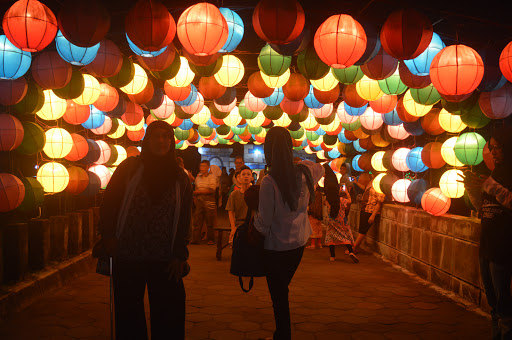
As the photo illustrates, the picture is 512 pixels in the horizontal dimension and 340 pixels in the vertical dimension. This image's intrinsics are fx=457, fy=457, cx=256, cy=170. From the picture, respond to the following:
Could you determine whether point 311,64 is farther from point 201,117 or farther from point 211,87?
point 201,117

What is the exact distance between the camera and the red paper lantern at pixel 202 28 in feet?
16.0

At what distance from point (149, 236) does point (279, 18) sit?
264 centimetres

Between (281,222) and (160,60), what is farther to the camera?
(160,60)

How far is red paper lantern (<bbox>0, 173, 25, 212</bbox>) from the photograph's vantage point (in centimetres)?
569

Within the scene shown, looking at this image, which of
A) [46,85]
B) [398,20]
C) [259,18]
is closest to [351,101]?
[398,20]

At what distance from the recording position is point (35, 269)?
6.26m

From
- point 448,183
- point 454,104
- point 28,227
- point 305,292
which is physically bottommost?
point 305,292

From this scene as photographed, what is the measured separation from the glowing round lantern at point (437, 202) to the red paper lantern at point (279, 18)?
11.9ft

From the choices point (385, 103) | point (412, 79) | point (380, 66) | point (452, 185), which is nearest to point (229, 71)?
point (380, 66)

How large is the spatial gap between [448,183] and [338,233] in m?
3.34

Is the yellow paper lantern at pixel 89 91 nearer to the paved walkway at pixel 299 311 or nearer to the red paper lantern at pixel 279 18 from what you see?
the paved walkway at pixel 299 311

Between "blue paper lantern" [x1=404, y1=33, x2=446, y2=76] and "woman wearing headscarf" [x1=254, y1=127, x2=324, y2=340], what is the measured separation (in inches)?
103

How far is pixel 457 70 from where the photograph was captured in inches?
197

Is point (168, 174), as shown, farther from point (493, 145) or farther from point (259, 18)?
point (493, 145)
